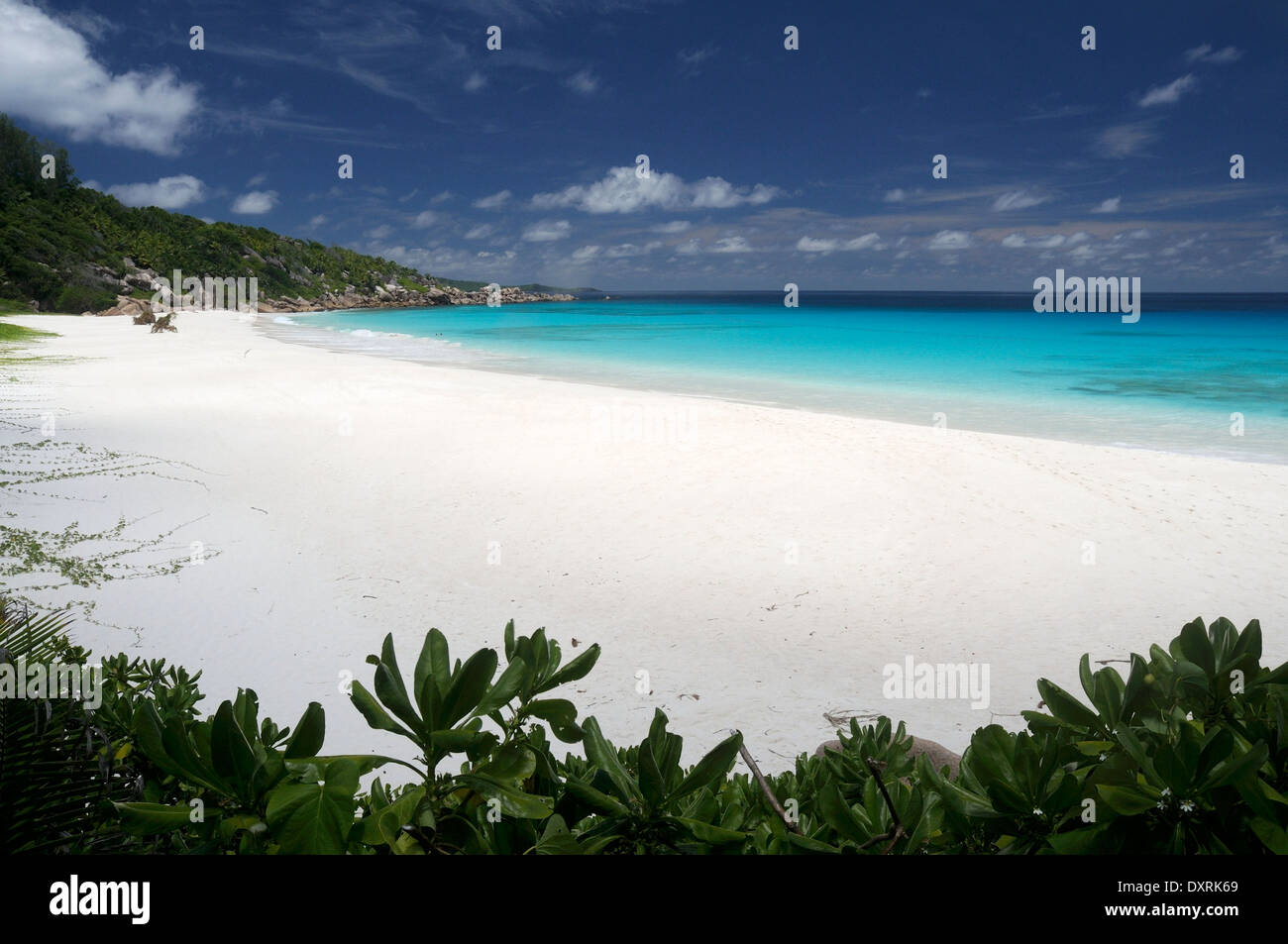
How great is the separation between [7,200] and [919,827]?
223 feet

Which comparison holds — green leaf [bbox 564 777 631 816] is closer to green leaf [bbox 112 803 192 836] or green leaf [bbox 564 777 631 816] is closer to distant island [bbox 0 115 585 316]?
green leaf [bbox 112 803 192 836]

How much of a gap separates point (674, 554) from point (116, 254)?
65.0 metres

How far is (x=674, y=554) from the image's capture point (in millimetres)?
6762

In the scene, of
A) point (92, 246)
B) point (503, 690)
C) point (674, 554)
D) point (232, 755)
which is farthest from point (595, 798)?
point (92, 246)

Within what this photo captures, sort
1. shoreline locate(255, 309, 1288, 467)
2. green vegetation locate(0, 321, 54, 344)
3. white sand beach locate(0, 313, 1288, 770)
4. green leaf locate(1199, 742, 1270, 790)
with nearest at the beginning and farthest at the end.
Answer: green leaf locate(1199, 742, 1270, 790), white sand beach locate(0, 313, 1288, 770), shoreline locate(255, 309, 1288, 467), green vegetation locate(0, 321, 54, 344)

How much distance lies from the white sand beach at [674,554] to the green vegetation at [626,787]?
9.89 ft

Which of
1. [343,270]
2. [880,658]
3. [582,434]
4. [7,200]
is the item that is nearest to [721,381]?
[582,434]

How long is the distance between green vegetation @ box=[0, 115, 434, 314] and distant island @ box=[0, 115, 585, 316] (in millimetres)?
73

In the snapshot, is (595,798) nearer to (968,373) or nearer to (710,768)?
(710,768)

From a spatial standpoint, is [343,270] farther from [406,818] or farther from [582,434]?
[406,818]

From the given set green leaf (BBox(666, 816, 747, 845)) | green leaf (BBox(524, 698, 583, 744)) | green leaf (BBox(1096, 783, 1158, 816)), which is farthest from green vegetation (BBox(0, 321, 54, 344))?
green leaf (BBox(1096, 783, 1158, 816))

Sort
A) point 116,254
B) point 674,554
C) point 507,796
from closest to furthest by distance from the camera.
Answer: point 507,796 → point 674,554 → point 116,254

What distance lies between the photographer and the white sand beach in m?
4.66

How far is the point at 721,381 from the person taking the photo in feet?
76.4
